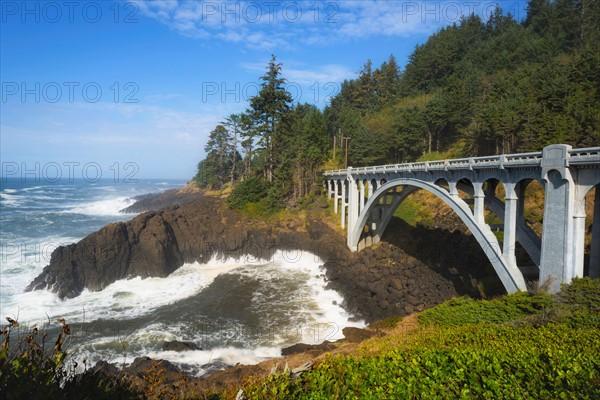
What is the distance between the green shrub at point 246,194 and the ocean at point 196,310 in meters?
9.97

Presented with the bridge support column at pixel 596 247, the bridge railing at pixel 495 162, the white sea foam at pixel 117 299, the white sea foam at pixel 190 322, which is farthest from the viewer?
the white sea foam at pixel 117 299

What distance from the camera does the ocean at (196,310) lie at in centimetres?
1848

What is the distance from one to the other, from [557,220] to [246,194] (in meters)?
36.6

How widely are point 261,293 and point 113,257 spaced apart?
1514cm

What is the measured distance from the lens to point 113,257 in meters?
30.1

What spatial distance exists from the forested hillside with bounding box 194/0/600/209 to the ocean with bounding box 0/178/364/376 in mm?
15382

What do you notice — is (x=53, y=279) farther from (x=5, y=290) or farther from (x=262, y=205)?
(x=262, y=205)

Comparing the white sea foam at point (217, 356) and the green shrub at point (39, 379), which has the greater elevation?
the green shrub at point (39, 379)

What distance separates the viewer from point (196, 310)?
2380 centimetres

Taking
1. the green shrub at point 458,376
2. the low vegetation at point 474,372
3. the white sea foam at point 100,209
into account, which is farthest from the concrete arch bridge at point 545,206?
the white sea foam at point 100,209

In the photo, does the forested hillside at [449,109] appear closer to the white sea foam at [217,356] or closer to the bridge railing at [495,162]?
the bridge railing at [495,162]

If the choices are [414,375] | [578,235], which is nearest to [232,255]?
[578,235]

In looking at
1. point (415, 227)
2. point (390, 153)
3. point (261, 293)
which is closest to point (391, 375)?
point (261, 293)

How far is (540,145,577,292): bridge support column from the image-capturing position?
12.6m
